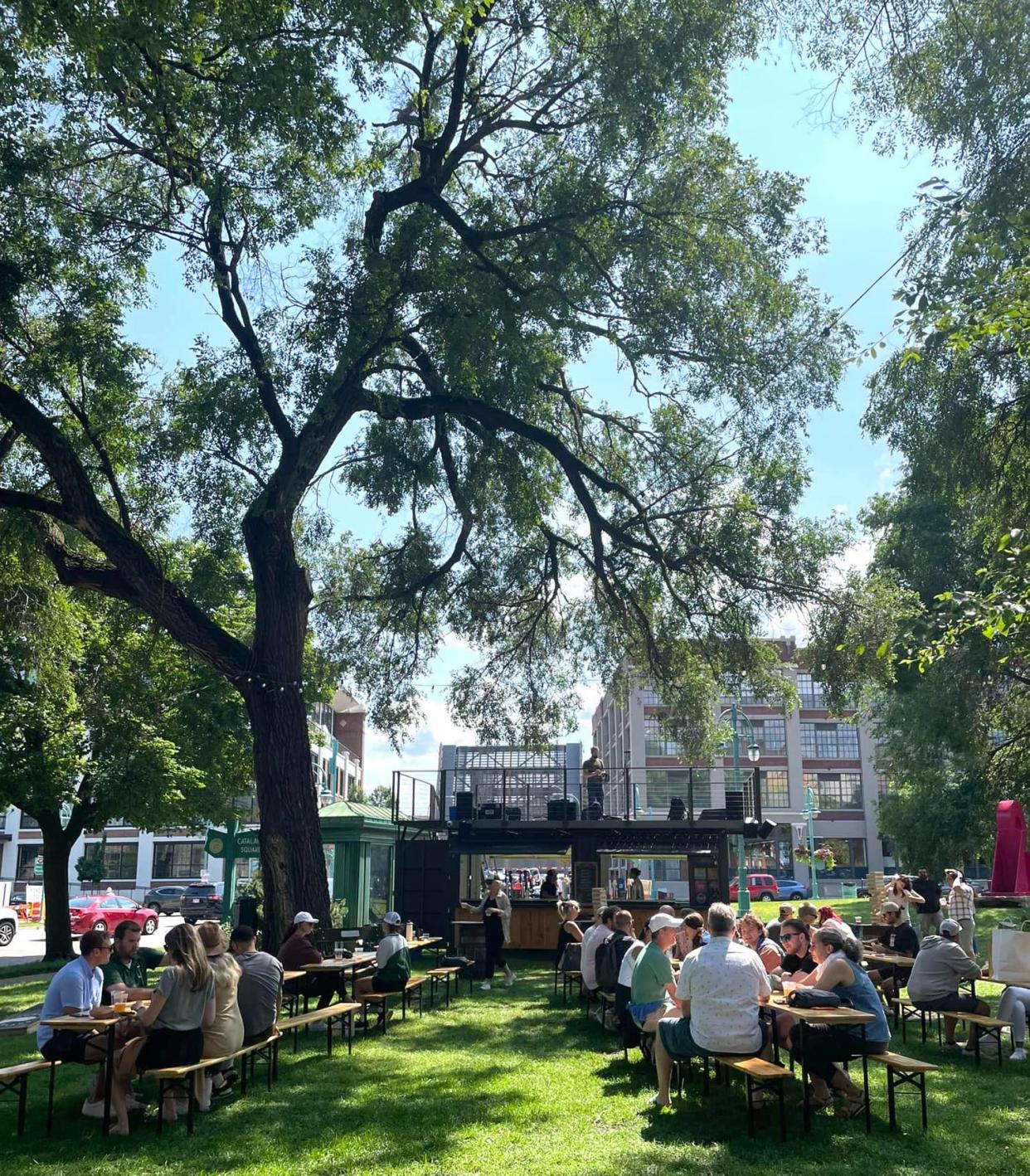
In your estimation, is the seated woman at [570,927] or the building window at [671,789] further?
the building window at [671,789]

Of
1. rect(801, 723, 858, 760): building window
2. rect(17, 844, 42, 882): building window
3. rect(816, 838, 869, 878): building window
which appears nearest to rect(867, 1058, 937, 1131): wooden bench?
rect(17, 844, 42, 882): building window

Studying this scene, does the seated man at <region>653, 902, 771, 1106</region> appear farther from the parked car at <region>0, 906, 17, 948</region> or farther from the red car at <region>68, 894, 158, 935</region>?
the red car at <region>68, 894, 158, 935</region>

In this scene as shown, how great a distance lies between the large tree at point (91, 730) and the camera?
19094 mm

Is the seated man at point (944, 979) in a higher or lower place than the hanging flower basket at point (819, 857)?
higher

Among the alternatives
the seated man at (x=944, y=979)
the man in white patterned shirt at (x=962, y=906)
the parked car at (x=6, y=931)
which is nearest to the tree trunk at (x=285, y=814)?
the seated man at (x=944, y=979)

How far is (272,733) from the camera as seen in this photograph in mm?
14258

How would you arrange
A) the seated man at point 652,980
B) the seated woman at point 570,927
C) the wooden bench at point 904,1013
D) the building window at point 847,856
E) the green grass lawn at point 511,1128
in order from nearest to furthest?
the green grass lawn at point 511,1128 → the seated man at point 652,980 → the wooden bench at point 904,1013 → the seated woman at point 570,927 → the building window at point 847,856

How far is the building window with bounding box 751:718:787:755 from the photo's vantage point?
224ft

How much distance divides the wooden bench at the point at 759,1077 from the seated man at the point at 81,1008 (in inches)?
174

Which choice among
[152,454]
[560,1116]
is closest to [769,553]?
[152,454]

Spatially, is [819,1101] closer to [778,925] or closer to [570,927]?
[778,925]

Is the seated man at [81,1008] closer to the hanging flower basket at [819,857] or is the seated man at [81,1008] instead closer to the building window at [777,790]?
the hanging flower basket at [819,857]

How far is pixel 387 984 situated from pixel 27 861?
181ft

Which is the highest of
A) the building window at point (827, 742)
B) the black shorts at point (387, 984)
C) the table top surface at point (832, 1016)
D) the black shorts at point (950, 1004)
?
the building window at point (827, 742)
